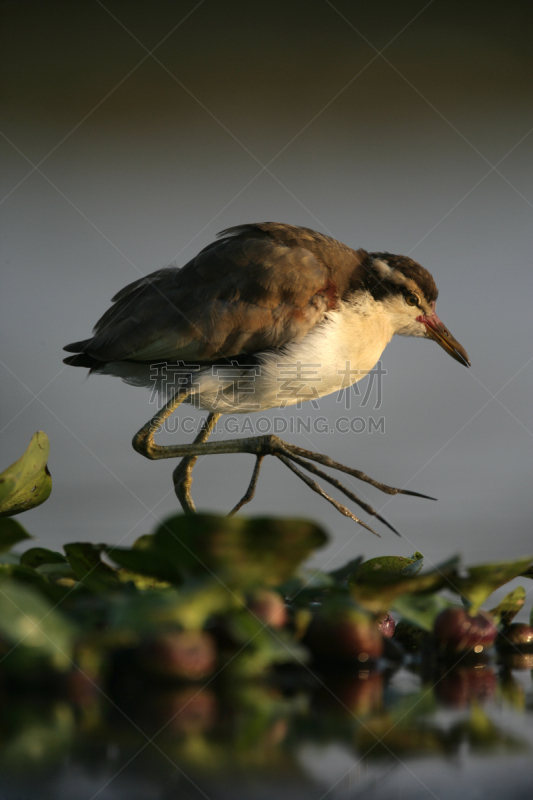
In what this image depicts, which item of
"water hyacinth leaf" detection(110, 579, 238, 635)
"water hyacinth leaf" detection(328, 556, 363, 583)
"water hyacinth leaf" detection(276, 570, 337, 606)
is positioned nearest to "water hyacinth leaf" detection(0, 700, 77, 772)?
"water hyacinth leaf" detection(110, 579, 238, 635)

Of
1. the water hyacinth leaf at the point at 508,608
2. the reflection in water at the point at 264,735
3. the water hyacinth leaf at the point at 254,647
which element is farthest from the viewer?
the water hyacinth leaf at the point at 508,608

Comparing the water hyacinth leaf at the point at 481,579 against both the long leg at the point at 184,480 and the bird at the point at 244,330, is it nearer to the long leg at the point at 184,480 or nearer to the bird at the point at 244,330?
the bird at the point at 244,330

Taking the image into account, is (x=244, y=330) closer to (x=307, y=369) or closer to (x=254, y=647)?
(x=307, y=369)

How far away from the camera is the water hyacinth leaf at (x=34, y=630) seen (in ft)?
4.37

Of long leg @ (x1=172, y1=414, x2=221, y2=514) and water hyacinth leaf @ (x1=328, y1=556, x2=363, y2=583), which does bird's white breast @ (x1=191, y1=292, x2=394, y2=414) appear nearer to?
long leg @ (x1=172, y1=414, x2=221, y2=514)

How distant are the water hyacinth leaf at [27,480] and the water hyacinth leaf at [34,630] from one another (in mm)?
543

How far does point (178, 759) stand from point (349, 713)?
34 centimetres

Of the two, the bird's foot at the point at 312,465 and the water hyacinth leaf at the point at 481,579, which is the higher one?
the bird's foot at the point at 312,465

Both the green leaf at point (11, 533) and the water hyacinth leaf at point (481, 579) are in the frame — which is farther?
the water hyacinth leaf at point (481, 579)

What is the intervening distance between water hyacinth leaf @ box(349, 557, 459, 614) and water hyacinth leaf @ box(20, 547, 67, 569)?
2.53 feet

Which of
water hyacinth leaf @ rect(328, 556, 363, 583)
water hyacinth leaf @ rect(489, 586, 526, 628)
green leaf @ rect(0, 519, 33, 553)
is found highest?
green leaf @ rect(0, 519, 33, 553)

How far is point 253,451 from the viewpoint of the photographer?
246 cm

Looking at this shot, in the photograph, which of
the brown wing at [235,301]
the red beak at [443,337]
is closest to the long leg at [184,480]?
the brown wing at [235,301]

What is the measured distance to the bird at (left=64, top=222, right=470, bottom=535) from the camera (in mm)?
2994
